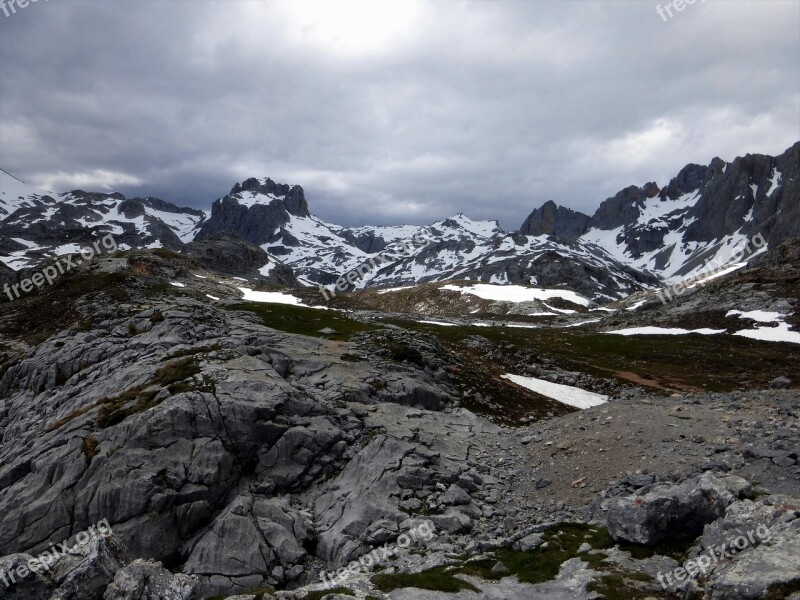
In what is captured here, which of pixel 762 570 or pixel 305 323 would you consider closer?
pixel 762 570

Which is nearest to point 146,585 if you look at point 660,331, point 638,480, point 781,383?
point 638,480

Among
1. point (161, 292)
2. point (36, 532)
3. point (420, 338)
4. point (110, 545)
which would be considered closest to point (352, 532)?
point (110, 545)

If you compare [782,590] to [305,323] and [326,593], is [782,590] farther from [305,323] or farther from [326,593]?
[305,323]

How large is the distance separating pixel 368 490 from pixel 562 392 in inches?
1188

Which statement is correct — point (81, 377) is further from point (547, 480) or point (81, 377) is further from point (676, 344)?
point (676, 344)

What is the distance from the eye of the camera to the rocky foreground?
1515 centimetres

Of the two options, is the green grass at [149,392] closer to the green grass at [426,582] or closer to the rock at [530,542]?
the green grass at [426,582]

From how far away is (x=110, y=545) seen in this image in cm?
1630

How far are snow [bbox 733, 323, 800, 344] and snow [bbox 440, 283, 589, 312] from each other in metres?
78.9

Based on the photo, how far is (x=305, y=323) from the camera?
196ft

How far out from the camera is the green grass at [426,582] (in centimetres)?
1568

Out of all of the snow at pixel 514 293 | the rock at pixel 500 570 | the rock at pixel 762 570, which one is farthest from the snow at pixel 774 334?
the rock at pixel 500 570

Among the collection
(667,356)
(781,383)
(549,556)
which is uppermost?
(781,383)

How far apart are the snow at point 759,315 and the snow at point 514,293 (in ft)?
230
